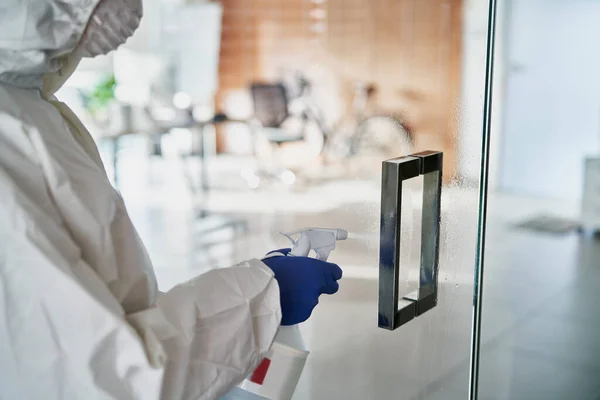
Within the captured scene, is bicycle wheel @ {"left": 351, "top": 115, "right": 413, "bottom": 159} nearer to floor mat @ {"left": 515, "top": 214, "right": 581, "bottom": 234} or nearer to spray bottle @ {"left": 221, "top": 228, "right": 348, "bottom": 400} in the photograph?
spray bottle @ {"left": 221, "top": 228, "right": 348, "bottom": 400}

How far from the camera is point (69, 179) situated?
687 mm

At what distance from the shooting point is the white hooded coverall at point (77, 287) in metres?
0.63

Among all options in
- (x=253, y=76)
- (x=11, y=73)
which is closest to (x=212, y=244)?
(x=253, y=76)

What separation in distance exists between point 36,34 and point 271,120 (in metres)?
3.99

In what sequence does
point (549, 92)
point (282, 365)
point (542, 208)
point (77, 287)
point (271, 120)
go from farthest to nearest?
point (271, 120), point (542, 208), point (549, 92), point (282, 365), point (77, 287)

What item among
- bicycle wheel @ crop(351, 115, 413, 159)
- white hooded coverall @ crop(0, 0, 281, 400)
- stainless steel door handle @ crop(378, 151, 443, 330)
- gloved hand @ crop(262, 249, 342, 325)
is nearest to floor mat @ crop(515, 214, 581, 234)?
bicycle wheel @ crop(351, 115, 413, 159)

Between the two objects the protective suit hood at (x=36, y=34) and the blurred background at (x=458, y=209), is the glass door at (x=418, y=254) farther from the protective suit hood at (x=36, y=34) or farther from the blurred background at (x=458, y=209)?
the protective suit hood at (x=36, y=34)

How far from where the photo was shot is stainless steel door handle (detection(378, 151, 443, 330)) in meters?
0.83

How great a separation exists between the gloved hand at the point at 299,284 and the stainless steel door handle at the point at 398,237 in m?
0.08

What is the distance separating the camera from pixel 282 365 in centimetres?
91

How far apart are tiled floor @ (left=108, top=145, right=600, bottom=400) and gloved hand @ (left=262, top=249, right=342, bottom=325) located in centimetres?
10

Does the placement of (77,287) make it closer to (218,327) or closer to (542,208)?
(218,327)

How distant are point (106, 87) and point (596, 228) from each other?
96.9 inches

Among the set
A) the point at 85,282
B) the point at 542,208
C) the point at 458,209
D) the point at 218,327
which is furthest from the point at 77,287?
the point at 542,208
